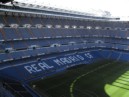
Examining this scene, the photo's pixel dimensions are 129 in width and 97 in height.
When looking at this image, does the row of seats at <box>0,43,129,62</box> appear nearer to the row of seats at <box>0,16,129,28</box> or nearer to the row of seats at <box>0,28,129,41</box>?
the row of seats at <box>0,28,129,41</box>

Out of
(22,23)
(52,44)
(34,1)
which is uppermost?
(34,1)

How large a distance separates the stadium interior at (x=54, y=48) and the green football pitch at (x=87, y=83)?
0.53 feet

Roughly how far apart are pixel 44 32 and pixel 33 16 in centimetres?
611

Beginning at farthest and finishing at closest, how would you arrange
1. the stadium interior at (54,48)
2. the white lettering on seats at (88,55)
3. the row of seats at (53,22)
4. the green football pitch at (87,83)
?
1. the white lettering on seats at (88,55)
2. the row of seats at (53,22)
3. the stadium interior at (54,48)
4. the green football pitch at (87,83)

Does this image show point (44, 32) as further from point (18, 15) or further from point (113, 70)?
point (113, 70)

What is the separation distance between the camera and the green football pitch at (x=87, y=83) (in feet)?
102

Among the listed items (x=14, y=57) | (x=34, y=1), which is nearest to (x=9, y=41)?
(x=14, y=57)

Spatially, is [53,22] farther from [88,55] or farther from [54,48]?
[88,55]

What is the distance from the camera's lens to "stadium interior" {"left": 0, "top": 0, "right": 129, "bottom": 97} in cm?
3538

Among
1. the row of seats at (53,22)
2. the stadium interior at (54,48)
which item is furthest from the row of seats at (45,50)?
the row of seats at (53,22)

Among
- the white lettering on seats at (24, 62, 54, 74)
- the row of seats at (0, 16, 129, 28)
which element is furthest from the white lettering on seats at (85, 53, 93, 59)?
the white lettering on seats at (24, 62, 54, 74)

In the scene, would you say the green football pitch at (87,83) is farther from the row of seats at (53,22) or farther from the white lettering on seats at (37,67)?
the row of seats at (53,22)

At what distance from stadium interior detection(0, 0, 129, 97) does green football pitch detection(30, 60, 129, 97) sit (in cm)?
16

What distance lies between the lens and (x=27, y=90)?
31.8 meters
